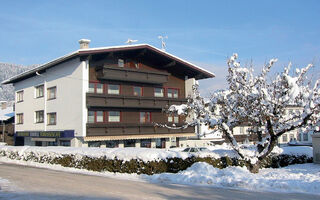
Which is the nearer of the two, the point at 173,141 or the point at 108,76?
the point at 108,76

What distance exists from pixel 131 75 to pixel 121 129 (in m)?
5.24

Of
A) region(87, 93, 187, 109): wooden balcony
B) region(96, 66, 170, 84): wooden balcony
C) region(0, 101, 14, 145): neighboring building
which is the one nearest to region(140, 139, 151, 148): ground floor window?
region(87, 93, 187, 109): wooden balcony

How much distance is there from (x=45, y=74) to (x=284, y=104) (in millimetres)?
26080

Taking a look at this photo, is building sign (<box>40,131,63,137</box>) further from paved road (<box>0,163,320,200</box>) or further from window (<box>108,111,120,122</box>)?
paved road (<box>0,163,320,200</box>)

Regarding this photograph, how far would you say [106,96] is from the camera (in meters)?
31.9

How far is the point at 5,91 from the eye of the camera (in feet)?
577

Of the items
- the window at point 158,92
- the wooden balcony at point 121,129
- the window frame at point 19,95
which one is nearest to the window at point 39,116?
the window frame at point 19,95

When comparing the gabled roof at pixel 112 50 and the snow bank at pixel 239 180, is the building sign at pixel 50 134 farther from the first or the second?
the snow bank at pixel 239 180

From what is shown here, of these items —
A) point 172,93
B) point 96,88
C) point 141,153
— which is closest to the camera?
point 141,153

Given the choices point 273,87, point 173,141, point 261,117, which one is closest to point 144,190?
point 261,117

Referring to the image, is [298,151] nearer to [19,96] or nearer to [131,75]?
[131,75]

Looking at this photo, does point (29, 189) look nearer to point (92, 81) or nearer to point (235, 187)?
point (235, 187)

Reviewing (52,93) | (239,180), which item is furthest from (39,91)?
(239,180)

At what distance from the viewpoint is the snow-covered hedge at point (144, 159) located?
18266 millimetres
